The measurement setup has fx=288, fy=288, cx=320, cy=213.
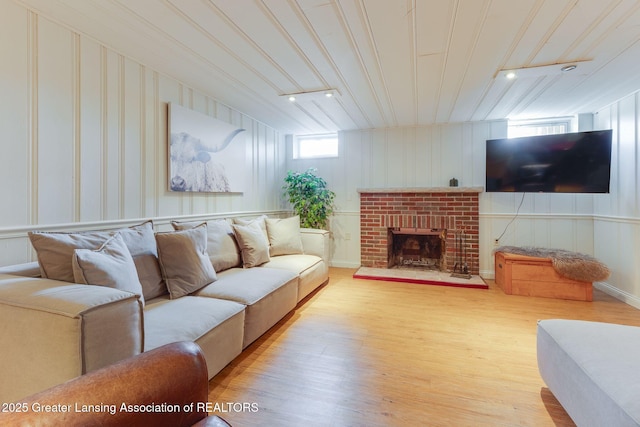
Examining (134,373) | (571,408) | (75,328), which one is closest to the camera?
(134,373)

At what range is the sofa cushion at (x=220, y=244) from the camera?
8.38ft

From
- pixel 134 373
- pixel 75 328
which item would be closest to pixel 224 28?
pixel 75 328

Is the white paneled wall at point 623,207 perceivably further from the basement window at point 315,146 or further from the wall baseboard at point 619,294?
the basement window at point 315,146

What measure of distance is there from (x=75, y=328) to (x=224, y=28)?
6.04 ft

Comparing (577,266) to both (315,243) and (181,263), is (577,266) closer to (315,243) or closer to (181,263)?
(315,243)

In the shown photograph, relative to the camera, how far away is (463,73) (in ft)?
8.25

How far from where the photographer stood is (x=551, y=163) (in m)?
3.42

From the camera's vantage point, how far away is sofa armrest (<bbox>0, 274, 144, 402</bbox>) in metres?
1.05

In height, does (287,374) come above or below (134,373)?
below

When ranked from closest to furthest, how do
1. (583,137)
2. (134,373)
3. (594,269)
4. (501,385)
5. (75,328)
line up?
(134,373), (75,328), (501,385), (594,269), (583,137)

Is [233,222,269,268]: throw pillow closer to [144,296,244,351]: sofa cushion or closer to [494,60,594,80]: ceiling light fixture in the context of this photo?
[144,296,244,351]: sofa cushion

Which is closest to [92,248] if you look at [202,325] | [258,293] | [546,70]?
[202,325]

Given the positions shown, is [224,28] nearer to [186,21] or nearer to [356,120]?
[186,21]

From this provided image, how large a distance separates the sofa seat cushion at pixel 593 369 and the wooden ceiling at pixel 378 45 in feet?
5.97
